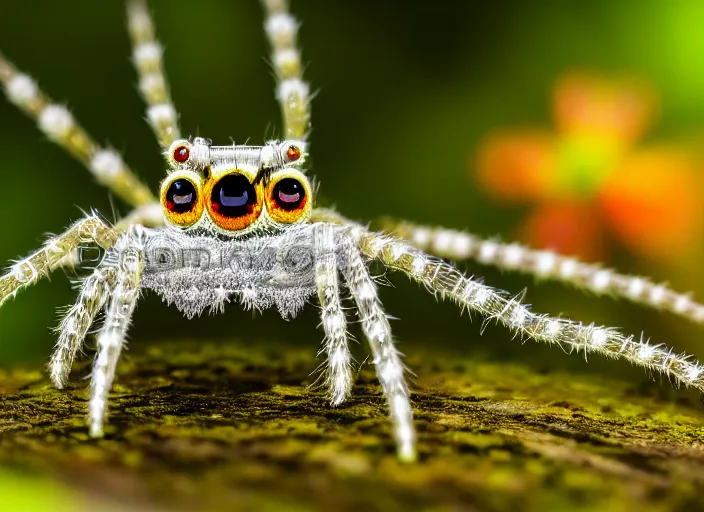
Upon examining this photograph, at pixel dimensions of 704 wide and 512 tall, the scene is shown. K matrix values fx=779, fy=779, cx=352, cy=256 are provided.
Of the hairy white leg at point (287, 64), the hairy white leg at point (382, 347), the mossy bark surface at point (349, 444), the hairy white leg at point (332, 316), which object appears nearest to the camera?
the mossy bark surface at point (349, 444)

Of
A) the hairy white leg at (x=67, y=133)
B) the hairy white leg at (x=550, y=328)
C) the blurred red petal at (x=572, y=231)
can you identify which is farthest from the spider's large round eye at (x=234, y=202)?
the blurred red petal at (x=572, y=231)

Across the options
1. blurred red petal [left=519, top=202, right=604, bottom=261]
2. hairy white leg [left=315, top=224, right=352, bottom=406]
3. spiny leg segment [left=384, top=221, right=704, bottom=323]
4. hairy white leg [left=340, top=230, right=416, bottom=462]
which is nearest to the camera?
hairy white leg [left=340, top=230, right=416, bottom=462]

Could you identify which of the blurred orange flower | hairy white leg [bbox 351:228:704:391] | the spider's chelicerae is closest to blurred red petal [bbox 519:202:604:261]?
the blurred orange flower

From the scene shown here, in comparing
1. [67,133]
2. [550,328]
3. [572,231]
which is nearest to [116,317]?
[67,133]

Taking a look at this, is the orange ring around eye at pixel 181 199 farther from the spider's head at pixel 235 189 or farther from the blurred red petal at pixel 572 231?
the blurred red petal at pixel 572 231

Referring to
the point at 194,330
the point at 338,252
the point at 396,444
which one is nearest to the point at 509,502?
the point at 396,444

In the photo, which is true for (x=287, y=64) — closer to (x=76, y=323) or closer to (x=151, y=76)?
(x=151, y=76)

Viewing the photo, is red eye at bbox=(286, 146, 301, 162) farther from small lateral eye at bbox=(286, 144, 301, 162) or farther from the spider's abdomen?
the spider's abdomen
